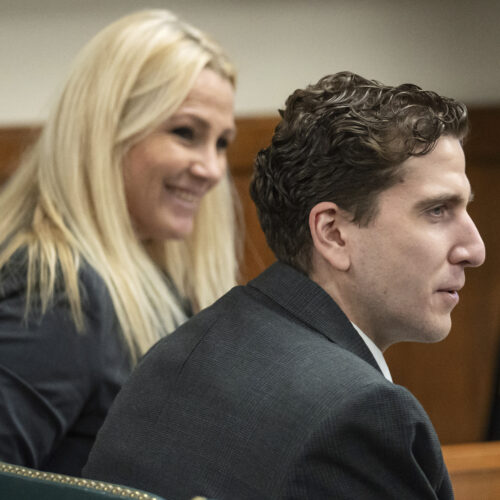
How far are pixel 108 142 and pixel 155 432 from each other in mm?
893

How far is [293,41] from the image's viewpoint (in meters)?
2.83

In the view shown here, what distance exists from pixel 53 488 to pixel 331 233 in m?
0.46

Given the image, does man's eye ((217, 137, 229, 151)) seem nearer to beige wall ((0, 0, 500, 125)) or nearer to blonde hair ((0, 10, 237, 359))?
blonde hair ((0, 10, 237, 359))

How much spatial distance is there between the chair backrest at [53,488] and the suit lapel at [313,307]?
316 millimetres

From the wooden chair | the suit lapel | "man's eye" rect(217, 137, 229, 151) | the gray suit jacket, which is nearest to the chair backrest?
the wooden chair

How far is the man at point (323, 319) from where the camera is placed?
83cm

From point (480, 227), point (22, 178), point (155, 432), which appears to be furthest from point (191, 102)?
point (480, 227)

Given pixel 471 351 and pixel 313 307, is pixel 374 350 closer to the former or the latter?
pixel 313 307

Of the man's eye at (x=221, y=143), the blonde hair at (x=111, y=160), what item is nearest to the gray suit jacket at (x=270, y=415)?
the blonde hair at (x=111, y=160)

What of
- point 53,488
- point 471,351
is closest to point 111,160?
point 53,488

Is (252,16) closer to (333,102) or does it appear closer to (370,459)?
(333,102)

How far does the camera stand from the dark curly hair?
101 cm

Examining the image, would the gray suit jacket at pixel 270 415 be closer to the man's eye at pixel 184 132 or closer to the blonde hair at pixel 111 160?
the blonde hair at pixel 111 160

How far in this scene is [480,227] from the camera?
9.89ft
